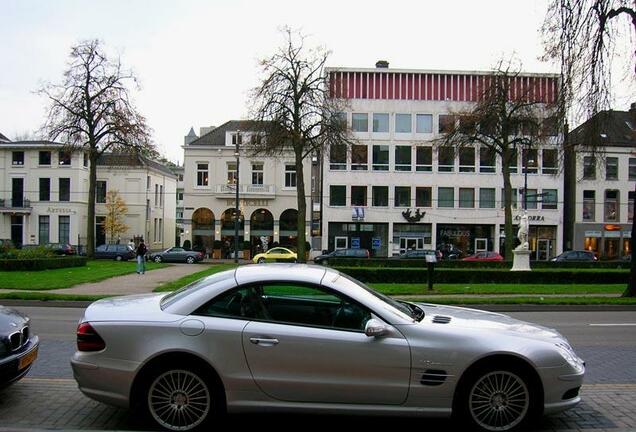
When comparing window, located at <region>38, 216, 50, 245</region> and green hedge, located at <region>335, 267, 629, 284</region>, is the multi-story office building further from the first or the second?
window, located at <region>38, 216, 50, 245</region>

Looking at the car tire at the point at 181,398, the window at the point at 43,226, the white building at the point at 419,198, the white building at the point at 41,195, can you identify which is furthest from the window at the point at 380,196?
the car tire at the point at 181,398

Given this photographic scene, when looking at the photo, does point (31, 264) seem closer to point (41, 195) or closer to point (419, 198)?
point (419, 198)

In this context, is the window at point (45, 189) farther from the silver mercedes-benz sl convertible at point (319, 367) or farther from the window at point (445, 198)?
the silver mercedes-benz sl convertible at point (319, 367)

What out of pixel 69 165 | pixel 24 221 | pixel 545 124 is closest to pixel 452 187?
pixel 545 124

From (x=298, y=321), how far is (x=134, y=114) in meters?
40.3

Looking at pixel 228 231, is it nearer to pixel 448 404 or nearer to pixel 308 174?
pixel 308 174

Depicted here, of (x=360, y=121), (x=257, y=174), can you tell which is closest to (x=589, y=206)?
(x=360, y=121)

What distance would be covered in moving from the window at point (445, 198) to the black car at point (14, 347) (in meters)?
52.7

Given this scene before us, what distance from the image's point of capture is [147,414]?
4.90 metres

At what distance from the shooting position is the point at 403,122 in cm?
5756

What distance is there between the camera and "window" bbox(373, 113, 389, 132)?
57.3m

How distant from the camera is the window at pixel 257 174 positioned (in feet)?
192

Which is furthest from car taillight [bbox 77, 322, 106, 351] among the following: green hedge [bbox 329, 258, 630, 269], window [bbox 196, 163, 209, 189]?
window [bbox 196, 163, 209, 189]

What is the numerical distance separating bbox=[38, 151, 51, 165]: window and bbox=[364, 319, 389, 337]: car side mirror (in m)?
65.0
